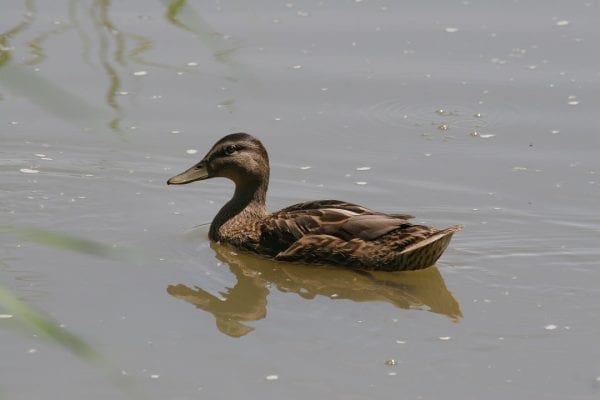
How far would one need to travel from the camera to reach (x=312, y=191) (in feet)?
32.2

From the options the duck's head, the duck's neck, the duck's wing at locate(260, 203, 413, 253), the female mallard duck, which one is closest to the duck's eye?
the duck's head

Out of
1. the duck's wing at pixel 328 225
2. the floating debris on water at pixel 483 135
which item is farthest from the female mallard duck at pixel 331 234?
the floating debris on water at pixel 483 135

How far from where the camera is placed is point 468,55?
12211 mm

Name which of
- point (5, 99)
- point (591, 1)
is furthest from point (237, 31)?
point (591, 1)

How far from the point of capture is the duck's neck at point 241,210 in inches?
360

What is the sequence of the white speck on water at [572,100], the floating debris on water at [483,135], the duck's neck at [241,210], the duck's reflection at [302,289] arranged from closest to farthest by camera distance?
the duck's reflection at [302,289], the duck's neck at [241,210], the floating debris on water at [483,135], the white speck on water at [572,100]

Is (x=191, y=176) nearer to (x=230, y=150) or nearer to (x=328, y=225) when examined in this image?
(x=230, y=150)

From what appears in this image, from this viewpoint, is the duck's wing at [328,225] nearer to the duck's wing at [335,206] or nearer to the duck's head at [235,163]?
the duck's wing at [335,206]

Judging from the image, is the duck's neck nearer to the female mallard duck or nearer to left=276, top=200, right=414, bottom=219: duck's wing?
the female mallard duck

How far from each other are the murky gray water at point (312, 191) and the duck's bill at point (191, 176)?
31 centimetres

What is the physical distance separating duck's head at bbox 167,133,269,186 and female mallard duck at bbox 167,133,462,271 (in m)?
0.01

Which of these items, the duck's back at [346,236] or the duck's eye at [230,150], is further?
the duck's eye at [230,150]

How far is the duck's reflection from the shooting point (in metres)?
7.74

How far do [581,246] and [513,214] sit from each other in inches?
30.5
